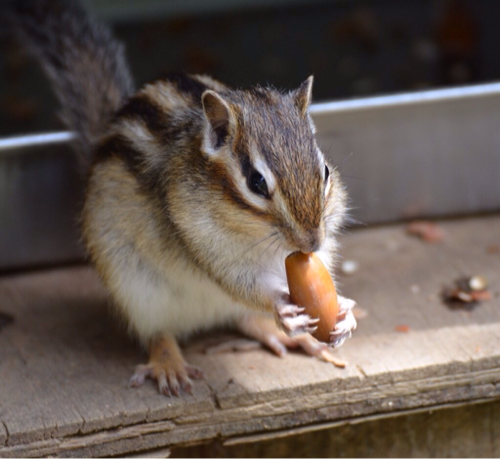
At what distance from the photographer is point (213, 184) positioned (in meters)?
2.43

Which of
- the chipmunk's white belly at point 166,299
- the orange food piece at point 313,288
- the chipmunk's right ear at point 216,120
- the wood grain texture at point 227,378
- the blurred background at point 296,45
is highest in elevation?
the chipmunk's right ear at point 216,120

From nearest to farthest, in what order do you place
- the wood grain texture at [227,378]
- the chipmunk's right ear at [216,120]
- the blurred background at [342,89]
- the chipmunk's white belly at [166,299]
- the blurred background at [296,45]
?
the chipmunk's right ear at [216,120], the wood grain texture at [227,378], the chipmunk's white belly at [166,299], the blurred background at [342,89], the blurred background at [296,45]

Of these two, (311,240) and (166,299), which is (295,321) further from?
(166,299)

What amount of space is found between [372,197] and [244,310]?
1013 mm

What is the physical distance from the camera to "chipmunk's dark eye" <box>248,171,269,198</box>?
221cm

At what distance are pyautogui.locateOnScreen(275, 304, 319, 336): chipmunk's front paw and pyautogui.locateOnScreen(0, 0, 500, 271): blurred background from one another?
19.0 inches

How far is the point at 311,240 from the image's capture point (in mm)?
2199

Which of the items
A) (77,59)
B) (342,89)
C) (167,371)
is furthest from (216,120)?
(342,89)

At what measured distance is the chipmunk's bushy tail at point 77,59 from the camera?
3227mm

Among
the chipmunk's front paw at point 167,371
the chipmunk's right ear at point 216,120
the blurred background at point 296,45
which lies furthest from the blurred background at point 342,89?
the chipmunk's front paw at point 167,371

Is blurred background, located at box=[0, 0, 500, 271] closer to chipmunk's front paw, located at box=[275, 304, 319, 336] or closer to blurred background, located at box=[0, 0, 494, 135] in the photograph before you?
blurred background, located at box=[0, 0, 494, 135]

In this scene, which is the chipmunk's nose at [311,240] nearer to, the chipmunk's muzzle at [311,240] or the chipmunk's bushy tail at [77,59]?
the chipmunk's muzzle at [311,240]

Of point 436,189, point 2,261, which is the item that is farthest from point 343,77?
point 2,261

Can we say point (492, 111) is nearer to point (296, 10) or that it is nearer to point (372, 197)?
point (372, 197)
